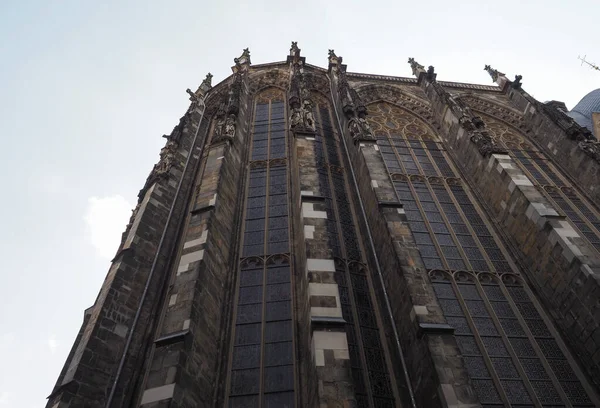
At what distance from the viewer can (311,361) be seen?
703 cm

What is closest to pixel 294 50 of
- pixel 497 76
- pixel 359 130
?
pixel 359 130

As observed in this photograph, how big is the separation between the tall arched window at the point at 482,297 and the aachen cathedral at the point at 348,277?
0.04 metres

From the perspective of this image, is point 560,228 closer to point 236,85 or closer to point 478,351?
point 478,351

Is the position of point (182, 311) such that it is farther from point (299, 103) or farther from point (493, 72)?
point (493, 72)

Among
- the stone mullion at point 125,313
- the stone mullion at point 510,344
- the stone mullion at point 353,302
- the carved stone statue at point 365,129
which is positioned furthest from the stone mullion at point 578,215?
the stone mullion at point 125,313

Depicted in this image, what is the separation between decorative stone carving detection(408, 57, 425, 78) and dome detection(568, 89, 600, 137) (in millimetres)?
16919

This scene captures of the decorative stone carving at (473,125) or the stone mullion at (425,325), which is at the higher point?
the decorative stone carving at (473,125)

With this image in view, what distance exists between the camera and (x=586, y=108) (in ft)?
112

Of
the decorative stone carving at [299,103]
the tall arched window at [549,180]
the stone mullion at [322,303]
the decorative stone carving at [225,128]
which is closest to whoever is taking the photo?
the stone mullion at [322,303]

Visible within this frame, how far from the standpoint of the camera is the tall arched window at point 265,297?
7.89 meters

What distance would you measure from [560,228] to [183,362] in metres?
8.85

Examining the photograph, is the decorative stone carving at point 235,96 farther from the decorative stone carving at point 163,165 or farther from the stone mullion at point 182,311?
the stone mullion at point 182,311

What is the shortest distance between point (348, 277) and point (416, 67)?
15367 millimetres

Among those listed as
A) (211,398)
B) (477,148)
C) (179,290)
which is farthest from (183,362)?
(477,148)
